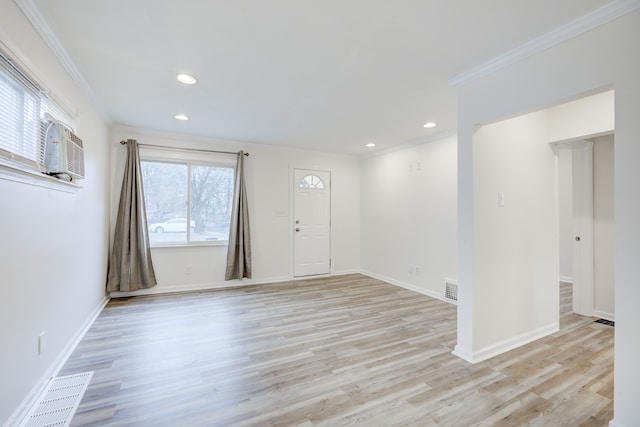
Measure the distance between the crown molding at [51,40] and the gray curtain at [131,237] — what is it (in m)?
1.47

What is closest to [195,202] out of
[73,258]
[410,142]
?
[73,258]

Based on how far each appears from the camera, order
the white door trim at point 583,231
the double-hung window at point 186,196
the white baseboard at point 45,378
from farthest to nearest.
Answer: the double-hung window at point 186,196
the white door trim at point 583,231
the white baseboard at point 45,378

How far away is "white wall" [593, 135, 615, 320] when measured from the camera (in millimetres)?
3367

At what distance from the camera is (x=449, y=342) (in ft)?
9.14

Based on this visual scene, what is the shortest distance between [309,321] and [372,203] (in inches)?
121

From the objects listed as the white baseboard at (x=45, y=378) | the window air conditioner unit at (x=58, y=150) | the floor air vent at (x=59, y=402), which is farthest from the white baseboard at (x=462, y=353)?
the window air conditioner unit at (x=58, y=150)

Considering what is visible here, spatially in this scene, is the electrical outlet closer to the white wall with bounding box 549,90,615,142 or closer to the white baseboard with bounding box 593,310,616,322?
the white wall with bounding box 549,90,615,142

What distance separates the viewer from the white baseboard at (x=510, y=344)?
2.44m

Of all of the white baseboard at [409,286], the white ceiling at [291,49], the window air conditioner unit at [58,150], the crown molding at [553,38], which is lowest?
the white baseboard at [409,286]

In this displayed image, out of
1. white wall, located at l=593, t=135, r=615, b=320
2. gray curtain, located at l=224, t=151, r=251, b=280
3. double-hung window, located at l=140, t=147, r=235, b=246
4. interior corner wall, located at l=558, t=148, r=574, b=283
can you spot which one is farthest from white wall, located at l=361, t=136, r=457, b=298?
interior corner wall, located at l=558, t=148, r=574, b=283

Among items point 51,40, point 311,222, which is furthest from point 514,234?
point 51,40

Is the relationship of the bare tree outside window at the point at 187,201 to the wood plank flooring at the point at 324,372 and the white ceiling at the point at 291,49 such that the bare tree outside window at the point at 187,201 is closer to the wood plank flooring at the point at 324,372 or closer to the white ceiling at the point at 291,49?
the white ceiling at the point at 291,49

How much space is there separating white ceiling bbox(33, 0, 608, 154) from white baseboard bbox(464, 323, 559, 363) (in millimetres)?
2457

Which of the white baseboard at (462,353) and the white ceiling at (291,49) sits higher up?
the white ceiling at (291,49)
